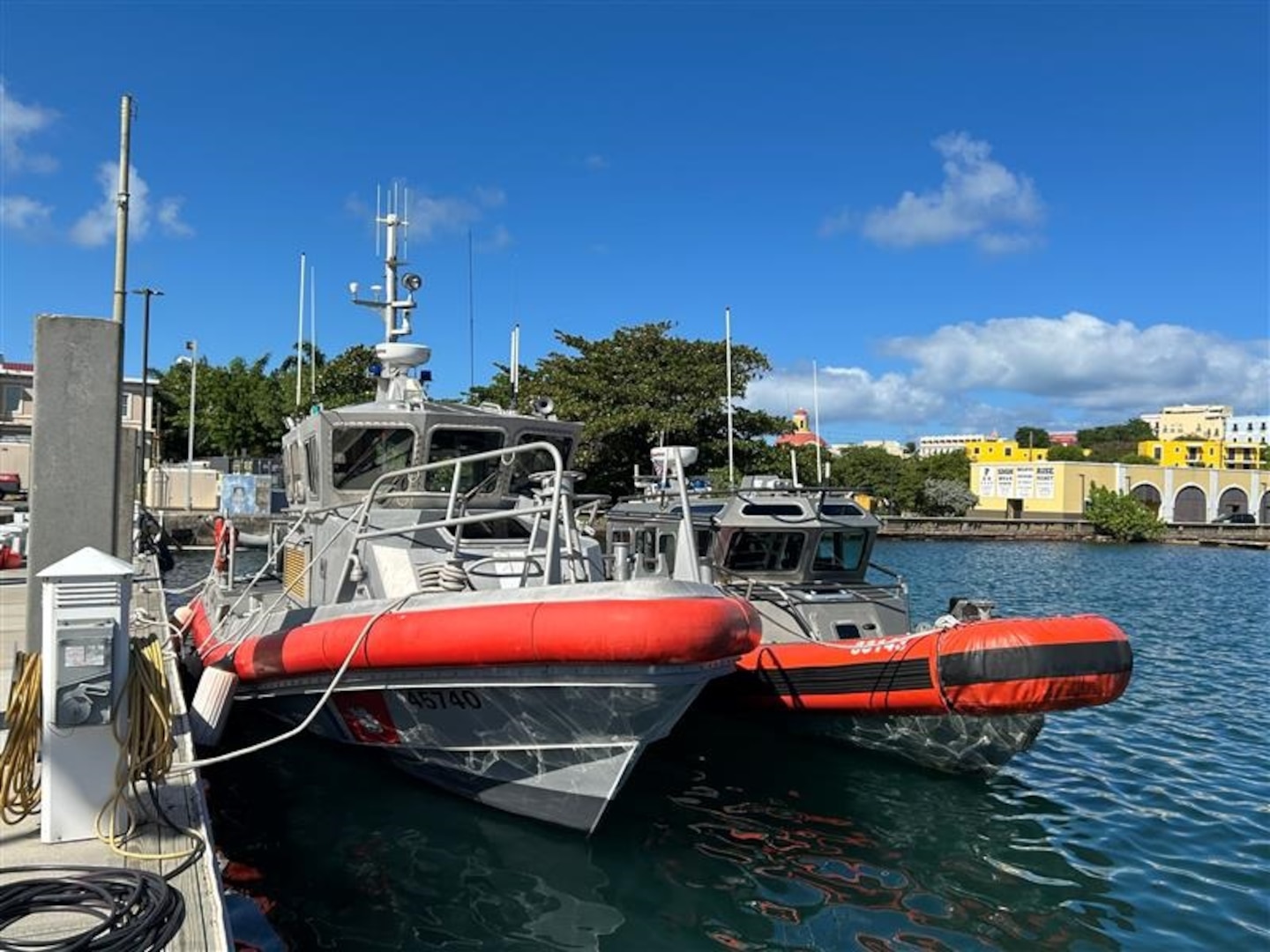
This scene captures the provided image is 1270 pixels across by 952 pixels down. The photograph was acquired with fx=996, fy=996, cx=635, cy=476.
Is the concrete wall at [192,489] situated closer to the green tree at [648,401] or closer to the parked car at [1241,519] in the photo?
the green tree at [648,401]

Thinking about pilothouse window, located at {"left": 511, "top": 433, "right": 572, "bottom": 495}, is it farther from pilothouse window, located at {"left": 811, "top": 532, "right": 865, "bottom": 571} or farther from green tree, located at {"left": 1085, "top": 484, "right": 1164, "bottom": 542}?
green tree, located at {"left": 1085, "top": 484, "right": 1164, "bottom": 542}

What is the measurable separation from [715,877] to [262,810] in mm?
3263

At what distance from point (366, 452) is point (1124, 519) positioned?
5639 cm

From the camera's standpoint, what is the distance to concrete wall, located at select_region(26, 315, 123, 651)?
15.1 feet

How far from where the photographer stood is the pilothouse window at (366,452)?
8.05m

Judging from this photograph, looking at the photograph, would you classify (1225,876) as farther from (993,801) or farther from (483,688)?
(483,688)

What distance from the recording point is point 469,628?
547 cm

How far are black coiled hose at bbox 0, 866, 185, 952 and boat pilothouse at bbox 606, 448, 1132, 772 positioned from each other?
123 inches

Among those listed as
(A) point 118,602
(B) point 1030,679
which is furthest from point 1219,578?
(A) point 118,602

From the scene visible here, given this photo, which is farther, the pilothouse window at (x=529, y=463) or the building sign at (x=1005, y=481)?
the building sign at (x=1005, y=481)

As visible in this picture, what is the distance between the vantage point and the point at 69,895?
380 cm

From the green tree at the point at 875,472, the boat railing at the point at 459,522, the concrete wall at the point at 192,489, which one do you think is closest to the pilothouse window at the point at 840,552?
the boat railing at the point at 459,522

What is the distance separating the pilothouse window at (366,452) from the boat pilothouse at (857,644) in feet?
6.64

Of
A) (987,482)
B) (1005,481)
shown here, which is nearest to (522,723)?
(1005,481)
